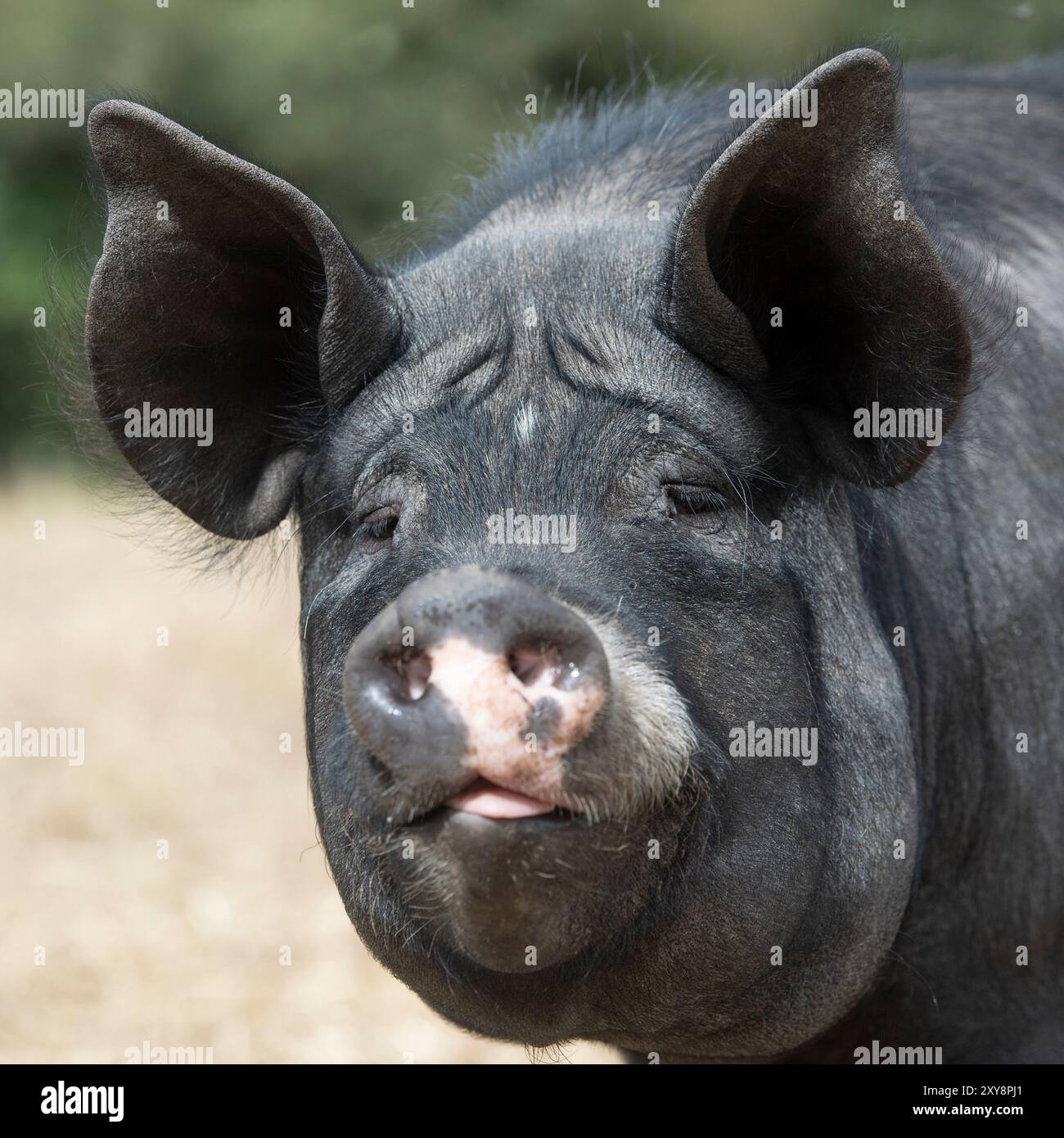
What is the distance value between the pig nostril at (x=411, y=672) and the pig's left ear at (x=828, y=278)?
1.15 m

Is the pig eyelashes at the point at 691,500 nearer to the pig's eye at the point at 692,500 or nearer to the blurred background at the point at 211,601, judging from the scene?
the pig's eye at the point at 692,500

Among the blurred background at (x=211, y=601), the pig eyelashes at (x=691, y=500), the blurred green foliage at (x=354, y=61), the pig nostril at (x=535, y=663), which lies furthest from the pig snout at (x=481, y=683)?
the blurred green foliage at (x=354, y=61)

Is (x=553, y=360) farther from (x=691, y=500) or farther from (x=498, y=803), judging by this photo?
(x=498, y=803)

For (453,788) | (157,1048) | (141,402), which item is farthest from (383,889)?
(157,1048)

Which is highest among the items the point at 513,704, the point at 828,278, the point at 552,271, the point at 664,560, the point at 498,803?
the point at 552,271

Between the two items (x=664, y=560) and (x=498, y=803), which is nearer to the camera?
(x=498, y=803)

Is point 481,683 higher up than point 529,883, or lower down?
higher up

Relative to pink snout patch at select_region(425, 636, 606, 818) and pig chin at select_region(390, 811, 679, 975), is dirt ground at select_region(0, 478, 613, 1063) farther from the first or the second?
pink snout patch at select_region(425, 636, 606, 818)

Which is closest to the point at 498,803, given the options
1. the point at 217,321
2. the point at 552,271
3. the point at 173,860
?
the point at 552,271

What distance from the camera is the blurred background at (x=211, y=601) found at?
6984 mm

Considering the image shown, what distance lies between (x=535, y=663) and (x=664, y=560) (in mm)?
615

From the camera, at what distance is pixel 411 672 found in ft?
9.85

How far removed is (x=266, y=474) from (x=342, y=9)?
19358mm

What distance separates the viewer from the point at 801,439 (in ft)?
12.7
